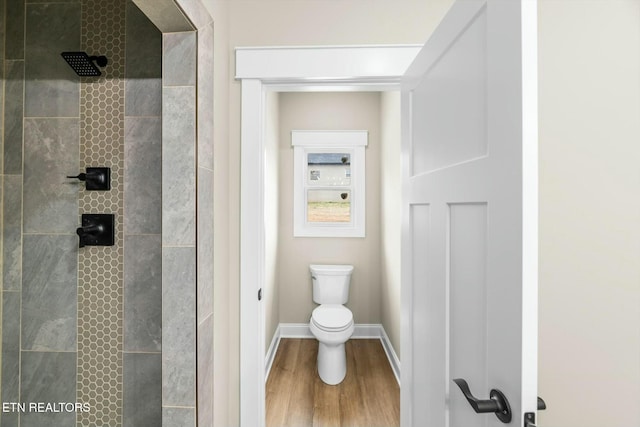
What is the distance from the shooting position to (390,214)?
2.81 m

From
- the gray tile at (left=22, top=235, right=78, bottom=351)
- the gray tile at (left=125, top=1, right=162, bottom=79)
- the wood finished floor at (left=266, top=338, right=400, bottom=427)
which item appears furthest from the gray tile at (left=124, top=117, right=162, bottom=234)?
the wood finished floor at (left=266, top=338, right=400, bottom=427)

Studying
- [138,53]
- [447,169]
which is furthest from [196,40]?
[447,169]

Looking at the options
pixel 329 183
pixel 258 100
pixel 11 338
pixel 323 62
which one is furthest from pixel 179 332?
pixel 329 183

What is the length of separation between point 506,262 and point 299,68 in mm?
1255

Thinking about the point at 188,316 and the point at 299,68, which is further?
the point at 299,68

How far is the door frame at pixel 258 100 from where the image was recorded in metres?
1.50

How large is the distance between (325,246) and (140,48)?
2.39m

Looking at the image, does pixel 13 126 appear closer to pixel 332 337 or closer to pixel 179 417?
pixel 179 417

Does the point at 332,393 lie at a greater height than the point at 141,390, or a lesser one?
lesser

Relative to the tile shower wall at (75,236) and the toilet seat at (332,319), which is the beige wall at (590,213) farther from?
the tile shower wall at (75,236)

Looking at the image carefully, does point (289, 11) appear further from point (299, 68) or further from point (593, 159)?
point (593, 159)

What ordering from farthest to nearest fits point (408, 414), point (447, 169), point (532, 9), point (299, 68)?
point (299, 68) → point (408, 414) → point (447, 169) → point (532, 9)

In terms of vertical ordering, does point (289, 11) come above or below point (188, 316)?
above

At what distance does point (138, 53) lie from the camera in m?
1.35
